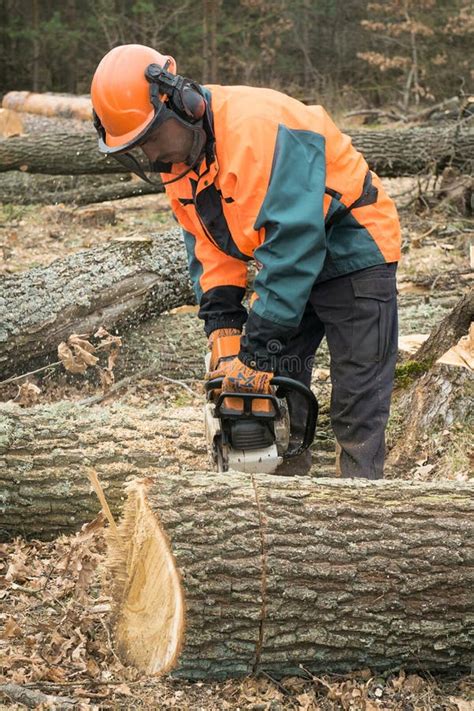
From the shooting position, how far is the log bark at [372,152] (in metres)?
8.92

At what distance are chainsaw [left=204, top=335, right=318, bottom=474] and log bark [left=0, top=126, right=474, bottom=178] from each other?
6.12 metres

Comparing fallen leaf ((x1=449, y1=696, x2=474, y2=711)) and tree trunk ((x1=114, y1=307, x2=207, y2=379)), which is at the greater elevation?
fallen leaf ((x1=449, y1=696, x2=474, y2=711))

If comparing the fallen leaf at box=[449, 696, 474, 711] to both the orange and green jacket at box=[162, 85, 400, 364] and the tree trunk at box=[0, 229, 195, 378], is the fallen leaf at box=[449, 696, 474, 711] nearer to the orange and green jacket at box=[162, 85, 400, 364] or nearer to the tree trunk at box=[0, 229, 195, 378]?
the orange and green jacket at box=[162, 85, 400, 364]

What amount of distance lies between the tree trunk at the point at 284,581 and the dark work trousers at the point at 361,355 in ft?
2.67

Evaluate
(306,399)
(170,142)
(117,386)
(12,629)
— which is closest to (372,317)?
(306,399)

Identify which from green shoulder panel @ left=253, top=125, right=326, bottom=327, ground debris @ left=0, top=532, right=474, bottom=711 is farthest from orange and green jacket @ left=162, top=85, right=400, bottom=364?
ground debris @ left=0, top=532, right=474, bottom=711

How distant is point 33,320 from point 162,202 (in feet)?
19.1

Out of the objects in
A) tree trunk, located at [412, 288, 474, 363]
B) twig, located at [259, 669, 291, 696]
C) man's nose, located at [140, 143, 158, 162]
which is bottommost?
twig, located at [259, 669, 291, 696]

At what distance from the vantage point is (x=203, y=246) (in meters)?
3.58

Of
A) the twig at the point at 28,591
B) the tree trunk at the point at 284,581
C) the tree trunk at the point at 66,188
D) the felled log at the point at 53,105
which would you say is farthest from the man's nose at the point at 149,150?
the felled log at the point at 53,105

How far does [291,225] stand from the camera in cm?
294

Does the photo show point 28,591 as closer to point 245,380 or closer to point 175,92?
point 245,380

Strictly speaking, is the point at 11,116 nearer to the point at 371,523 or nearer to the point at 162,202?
the point at 162,202

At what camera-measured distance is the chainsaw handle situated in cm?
327
